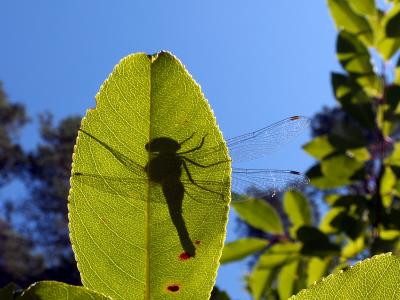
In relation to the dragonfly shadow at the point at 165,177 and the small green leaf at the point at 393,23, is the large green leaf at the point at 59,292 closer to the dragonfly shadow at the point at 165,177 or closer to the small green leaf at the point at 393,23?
the dragonfly shadow at the point at 165,177

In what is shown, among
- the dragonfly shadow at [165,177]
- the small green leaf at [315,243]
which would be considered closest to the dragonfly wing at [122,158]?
the dragonfly shadow at [165,177]

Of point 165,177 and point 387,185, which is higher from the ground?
point 387,185

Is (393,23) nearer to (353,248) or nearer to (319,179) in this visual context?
(319,179)

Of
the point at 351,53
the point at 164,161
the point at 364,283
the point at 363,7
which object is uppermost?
the point at 363,7

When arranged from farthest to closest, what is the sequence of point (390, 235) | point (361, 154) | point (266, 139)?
point (361, 154), point (390, 235), point (266, 139)

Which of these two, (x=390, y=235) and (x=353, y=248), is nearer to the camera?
(x=390, y=235)

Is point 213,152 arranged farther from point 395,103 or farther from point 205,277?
point 395,103

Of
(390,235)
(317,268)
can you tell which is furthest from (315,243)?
(390,235)

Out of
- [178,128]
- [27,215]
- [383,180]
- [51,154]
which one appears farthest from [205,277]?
[27,215]
